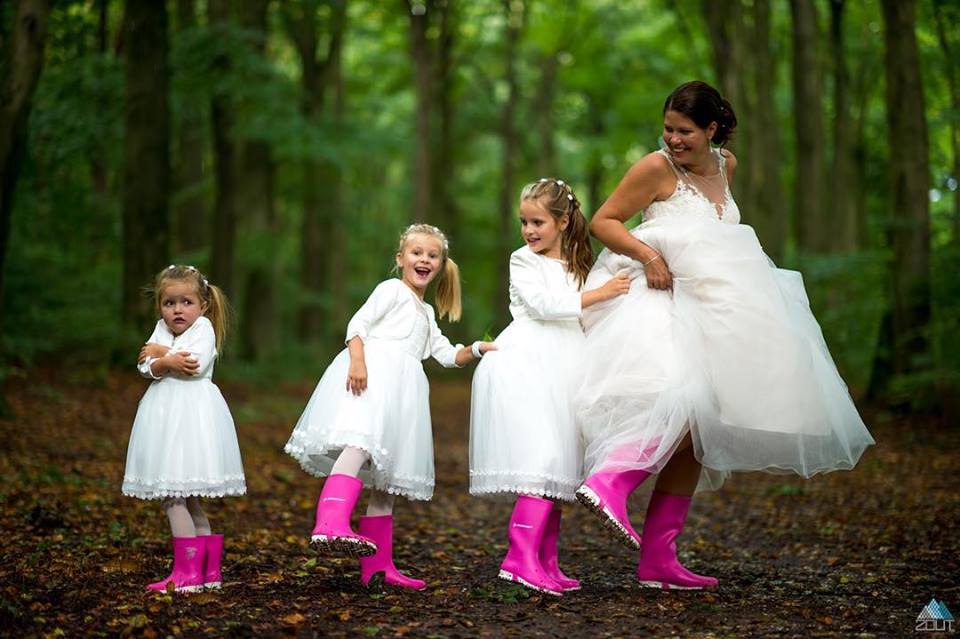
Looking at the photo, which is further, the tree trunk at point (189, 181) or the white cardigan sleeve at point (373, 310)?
the tree trunk at point (189, 181)

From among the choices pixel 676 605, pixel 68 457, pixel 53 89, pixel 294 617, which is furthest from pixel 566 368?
pixel 53 89

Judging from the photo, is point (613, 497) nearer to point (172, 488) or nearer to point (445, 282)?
point (445, 282)

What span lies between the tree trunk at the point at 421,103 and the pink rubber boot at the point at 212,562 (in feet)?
48.8

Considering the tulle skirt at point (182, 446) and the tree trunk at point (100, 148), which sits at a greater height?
the tree trunk at point (100, 148)

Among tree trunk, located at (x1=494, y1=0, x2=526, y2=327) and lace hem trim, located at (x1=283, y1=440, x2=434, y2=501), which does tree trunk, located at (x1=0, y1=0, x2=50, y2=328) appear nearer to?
lace hem trim, located at (x1=283, y1=440, x2=434, y2=501)

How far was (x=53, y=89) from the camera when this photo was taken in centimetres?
1420

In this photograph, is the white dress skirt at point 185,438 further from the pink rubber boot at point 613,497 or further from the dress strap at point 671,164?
the dress strap at point 671,164

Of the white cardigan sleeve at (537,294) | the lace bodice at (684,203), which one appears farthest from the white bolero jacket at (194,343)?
the lace bodice at (684,203)

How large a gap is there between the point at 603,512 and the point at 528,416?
0.61m

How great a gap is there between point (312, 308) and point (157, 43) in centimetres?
1296

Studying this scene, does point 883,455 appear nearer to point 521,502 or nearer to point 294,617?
point 521,502

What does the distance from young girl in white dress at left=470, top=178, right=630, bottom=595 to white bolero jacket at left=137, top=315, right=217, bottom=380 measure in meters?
1.31

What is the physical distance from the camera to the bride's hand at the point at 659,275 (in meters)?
5.09

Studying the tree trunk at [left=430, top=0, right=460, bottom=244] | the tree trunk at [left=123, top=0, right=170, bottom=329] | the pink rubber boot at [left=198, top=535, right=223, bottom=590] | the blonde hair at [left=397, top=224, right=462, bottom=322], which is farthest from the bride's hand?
the tree trunk at [left=430, top=0, right=460, bottom=244]
